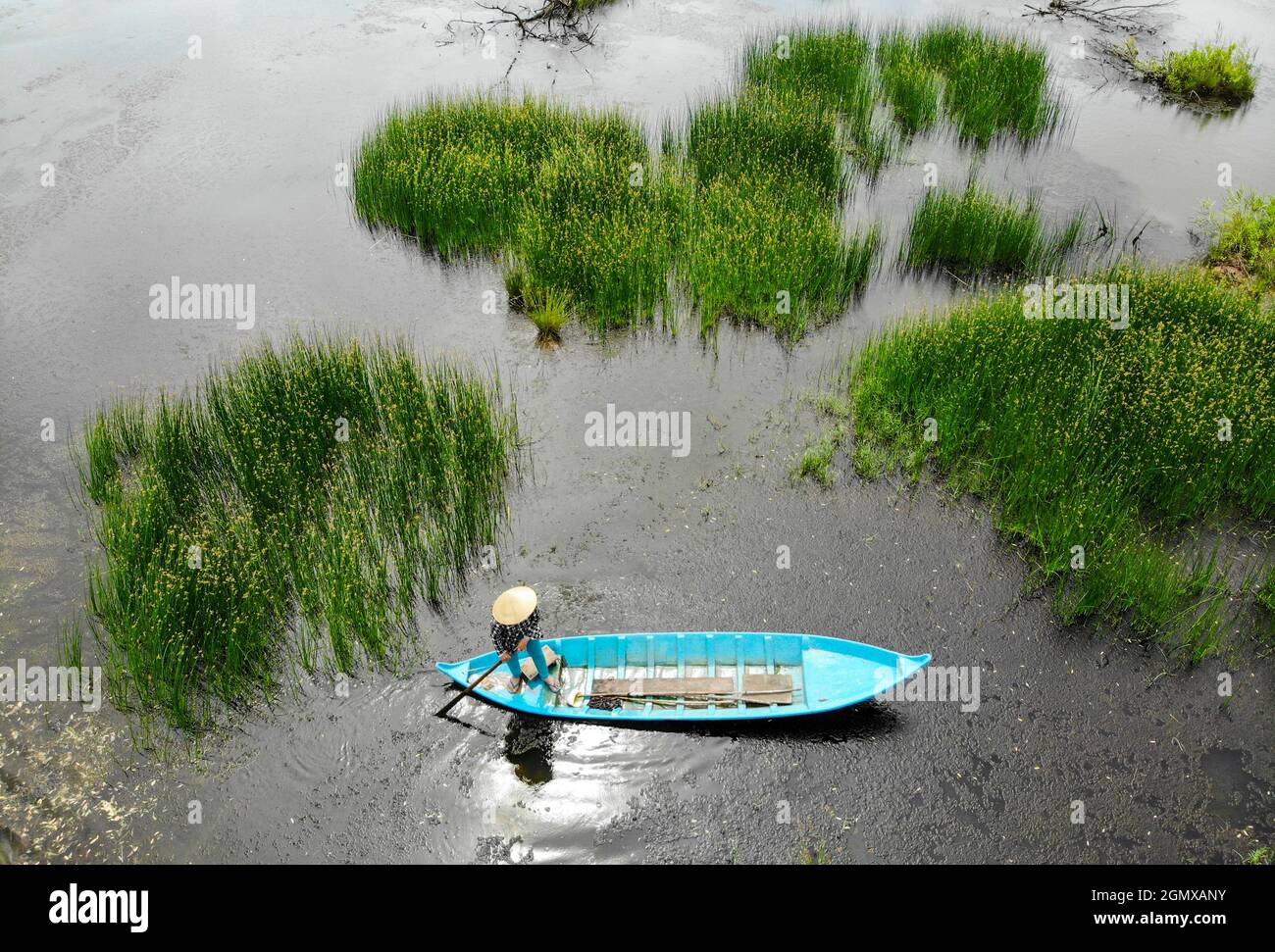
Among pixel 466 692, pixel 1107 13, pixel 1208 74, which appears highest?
pixel 1107 13

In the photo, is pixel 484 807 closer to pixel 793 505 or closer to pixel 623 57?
pixel 793 505

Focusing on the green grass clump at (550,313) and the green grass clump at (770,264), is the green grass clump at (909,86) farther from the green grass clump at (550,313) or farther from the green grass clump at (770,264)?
the green grass clump at (550,313)

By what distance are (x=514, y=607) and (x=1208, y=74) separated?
23.1 m

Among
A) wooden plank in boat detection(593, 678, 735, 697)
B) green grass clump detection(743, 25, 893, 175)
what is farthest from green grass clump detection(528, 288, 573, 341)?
green grass clump detection(743, 25, 893, 175)

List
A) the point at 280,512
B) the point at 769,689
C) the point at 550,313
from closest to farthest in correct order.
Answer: the point at 769,689
the point at 280,512
the point at 550,313

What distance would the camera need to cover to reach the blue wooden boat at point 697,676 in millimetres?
8836

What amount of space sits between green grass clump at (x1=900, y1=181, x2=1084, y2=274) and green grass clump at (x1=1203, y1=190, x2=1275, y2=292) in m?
2.68

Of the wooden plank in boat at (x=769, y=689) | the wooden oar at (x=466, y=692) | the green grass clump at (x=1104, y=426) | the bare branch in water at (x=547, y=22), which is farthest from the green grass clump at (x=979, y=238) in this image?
the bare branch in water at (x=547, y=22)

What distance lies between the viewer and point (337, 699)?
9188 millimetres

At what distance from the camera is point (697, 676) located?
9.27 meters

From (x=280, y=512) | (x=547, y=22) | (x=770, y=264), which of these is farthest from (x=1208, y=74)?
(x=280, y=512)

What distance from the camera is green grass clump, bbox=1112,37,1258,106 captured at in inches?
839

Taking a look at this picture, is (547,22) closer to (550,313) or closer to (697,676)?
(550,313)

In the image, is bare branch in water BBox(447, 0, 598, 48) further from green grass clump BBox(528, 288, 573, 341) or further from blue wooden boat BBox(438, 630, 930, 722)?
blue wooden boat BBox(438, 630, 930, 722)
